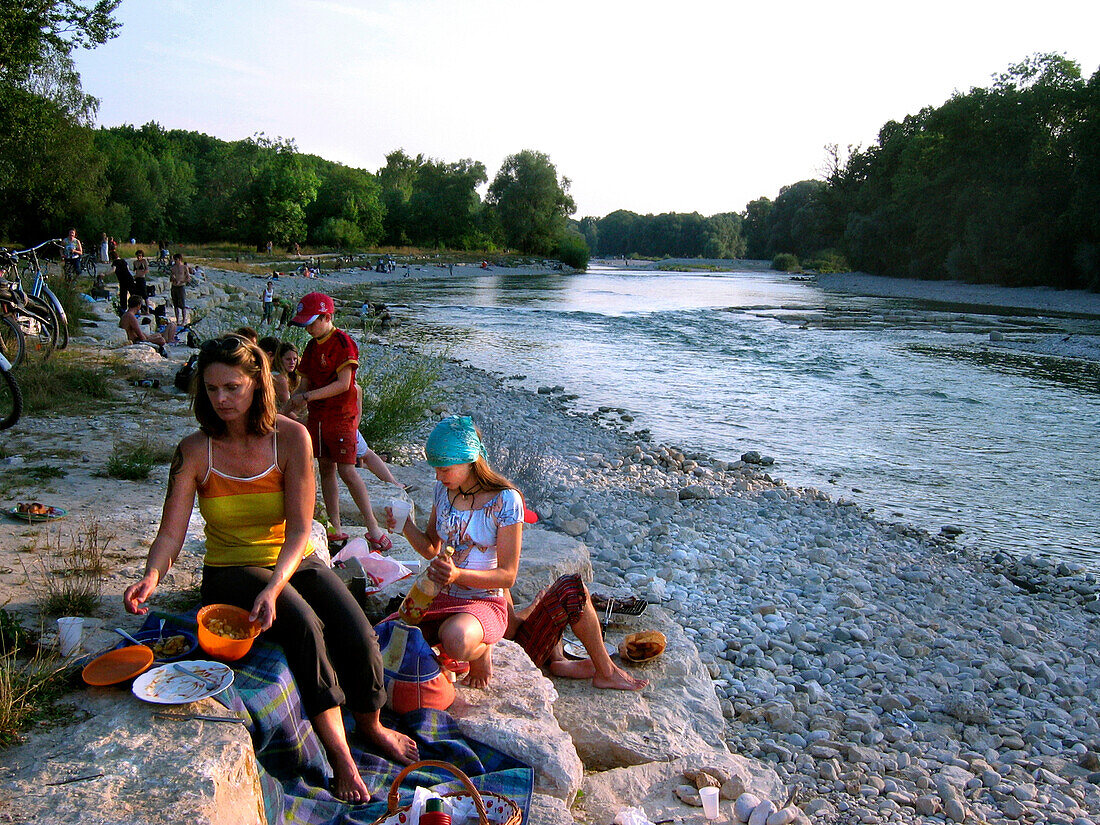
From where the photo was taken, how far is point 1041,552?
307 inches

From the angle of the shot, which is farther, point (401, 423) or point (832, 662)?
point (401, 423)

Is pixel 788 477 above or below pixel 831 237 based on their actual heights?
below

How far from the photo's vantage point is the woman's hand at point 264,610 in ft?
9.09

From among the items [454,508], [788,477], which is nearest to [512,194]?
[788,477]

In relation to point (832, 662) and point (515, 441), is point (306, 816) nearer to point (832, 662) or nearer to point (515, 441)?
point (832, 662)

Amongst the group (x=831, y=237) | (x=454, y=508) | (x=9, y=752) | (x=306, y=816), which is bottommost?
(x=306, y=816)

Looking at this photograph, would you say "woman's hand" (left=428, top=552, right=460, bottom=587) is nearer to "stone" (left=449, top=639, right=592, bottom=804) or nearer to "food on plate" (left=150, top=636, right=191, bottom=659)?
"stone" (left=449, top=639, right=592, bottom=804)

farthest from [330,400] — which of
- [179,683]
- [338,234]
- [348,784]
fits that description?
[338,234]

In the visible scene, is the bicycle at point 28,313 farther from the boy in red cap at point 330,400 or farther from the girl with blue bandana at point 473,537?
the girl with blue bandana at point 473,537

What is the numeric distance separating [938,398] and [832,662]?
1264cm

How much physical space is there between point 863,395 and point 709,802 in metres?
14.8

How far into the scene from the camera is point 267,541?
316 cm

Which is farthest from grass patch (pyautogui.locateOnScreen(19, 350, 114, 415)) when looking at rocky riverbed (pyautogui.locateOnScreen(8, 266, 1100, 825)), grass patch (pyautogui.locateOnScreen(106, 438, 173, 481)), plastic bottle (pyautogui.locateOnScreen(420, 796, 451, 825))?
plastic bottle (pyautogui.locateOnScreen(420, 796, 451, 825))

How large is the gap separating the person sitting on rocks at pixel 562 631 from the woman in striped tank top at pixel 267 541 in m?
0.99
